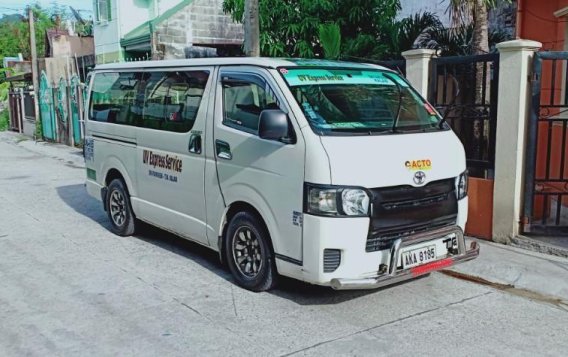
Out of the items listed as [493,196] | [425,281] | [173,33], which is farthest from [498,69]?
[173,33]

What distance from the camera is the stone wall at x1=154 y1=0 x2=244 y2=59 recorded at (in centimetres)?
1967

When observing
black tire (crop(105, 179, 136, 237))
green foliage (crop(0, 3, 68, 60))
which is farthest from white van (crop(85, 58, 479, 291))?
green foliage (crop(0, 3, 68, 60))

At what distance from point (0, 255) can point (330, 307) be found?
391 centimetres

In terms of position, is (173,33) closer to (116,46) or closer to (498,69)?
(116,46)

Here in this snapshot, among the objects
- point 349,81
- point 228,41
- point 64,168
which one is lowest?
point 64,168

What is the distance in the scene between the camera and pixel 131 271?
5.89 m

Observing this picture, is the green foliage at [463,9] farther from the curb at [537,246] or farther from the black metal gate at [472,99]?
the curb at [537,246]

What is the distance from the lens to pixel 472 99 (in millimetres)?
7066

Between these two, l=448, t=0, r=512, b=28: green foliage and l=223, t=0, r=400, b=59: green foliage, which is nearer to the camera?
l=448, t=0, r=512, b=28: green foliage

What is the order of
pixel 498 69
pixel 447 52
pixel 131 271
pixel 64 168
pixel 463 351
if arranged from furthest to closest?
pixel 64 168
pixel 447 52
pixel 498 69
pixel 131 271
pixel 463 351

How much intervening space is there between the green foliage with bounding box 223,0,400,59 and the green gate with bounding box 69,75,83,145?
8406 mm

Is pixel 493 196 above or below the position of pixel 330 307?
above

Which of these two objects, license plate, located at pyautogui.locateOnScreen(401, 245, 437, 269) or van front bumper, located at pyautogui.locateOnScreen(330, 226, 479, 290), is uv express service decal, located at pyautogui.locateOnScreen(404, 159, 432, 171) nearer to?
van front bumper, located at pyautogui.locateOnScreen(330, 226, 479, 290)

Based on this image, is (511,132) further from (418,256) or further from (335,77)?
(418,256)
